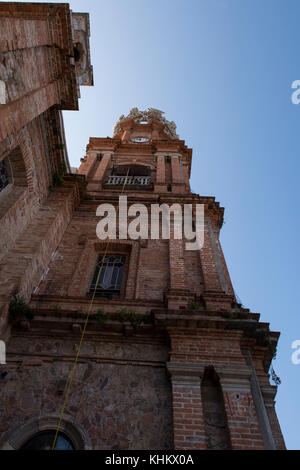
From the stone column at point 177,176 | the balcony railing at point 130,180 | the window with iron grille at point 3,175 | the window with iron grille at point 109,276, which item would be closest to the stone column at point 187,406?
the window with iron grille at point 109,276

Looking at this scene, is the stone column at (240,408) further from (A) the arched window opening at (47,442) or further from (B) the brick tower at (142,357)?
(A) the arched window opening at (47,442)

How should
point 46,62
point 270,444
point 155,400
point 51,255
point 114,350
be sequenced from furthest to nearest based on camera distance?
point 51,255 → point 46,62 → point 114,350 → point 155,400 → point 270,444

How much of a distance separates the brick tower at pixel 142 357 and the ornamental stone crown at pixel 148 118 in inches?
726

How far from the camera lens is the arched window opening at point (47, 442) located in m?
5.35

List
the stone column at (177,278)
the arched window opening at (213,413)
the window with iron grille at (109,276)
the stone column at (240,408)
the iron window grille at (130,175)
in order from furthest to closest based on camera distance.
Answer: the iron window grille at (130,175), the window with iron grille at (109,276), the stone column at (177,278), the arched window opening at (213,413), the stone column at (240,408)

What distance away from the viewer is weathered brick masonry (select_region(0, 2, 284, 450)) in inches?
217

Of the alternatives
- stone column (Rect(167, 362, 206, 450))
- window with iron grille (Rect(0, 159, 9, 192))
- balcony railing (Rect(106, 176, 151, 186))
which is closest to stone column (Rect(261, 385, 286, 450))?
stone column (Rect(167, 362, 206, 450))

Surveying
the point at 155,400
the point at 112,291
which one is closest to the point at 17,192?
the point at 112,291

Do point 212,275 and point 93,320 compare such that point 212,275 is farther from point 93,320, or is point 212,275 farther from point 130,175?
point 130,175

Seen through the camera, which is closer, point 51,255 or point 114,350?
point 114,350

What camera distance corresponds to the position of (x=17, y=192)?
8.89 meters

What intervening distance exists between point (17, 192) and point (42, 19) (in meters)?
4.05

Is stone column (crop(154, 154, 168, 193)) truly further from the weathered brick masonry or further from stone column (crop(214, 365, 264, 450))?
stone column (crop(214, 365, 264, 450))
